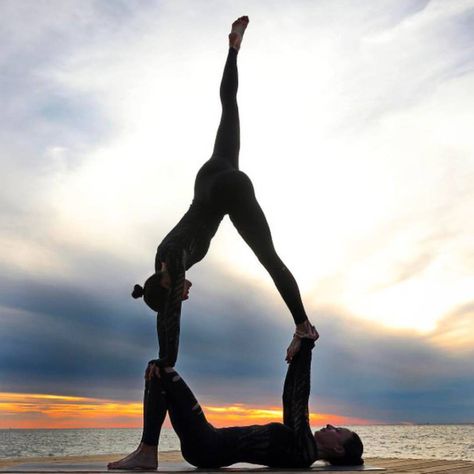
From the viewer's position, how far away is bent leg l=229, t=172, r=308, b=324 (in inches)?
154

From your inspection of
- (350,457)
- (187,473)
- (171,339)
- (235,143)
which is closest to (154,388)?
(171,339)

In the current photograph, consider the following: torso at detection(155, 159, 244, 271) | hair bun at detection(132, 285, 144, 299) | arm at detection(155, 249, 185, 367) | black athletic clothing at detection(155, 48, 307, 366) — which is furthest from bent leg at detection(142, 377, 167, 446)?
torso at detection(155, 159, 244, 271)

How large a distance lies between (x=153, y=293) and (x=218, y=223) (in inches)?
27.7

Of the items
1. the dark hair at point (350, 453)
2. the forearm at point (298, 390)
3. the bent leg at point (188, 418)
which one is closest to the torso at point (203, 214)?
the bent leg at point (188, 418)

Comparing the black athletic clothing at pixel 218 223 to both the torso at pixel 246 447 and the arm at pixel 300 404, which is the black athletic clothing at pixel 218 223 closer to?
the arm at pixel 300 404

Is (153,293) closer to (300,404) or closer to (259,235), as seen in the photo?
(259,235)

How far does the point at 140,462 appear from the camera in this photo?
357cm

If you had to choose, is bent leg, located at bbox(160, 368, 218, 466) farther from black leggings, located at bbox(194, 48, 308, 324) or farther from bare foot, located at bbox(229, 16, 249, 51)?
bare foot, located at bbox(229, 16, 249, 51)

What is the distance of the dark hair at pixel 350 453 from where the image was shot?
3795 millimetres

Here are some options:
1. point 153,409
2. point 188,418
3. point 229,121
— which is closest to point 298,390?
point 188,418

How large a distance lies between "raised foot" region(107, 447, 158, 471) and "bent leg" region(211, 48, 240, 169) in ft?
6.27

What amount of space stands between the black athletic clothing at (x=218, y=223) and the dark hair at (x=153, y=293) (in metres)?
0.10

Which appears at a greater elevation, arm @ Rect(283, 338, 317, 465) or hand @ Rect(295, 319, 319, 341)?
hand @ Rect(295, 319, 319, 341)

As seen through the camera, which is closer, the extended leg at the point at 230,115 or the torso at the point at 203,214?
the torso at the point at 203,214
